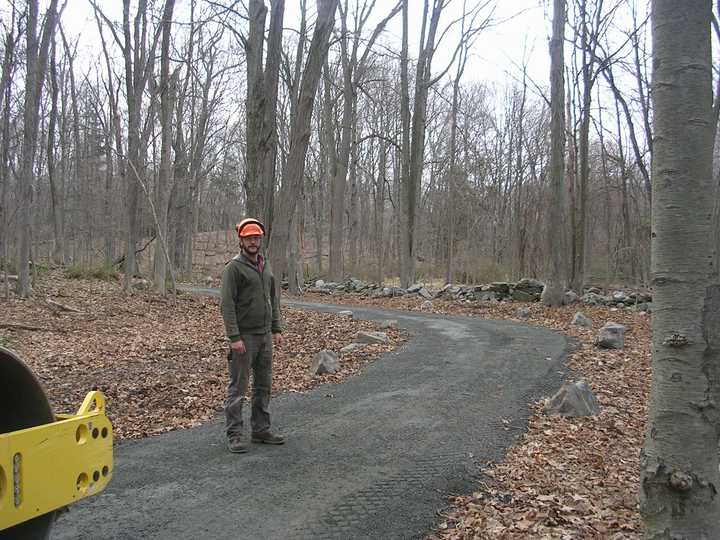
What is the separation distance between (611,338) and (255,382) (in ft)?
25.7

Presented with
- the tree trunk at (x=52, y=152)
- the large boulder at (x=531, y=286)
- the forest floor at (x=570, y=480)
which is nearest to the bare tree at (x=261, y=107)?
the forest floor at (x=570, y=480)

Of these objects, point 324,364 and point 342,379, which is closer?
point 342,379

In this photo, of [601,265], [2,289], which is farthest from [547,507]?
[601,265]

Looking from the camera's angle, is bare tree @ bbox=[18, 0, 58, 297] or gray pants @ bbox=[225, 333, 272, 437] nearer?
gray pants @ bbox=[225, 333, 272, 437]

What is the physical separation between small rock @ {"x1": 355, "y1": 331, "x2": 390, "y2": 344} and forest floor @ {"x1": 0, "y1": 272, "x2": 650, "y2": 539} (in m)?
0.23

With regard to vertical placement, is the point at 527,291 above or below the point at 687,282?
below

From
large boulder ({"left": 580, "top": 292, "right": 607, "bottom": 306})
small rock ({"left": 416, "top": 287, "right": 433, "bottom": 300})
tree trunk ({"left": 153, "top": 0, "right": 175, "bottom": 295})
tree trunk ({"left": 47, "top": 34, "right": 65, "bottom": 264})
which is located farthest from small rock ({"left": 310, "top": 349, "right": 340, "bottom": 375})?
tree trunk ({"left": 47, "top": 34, "right": 65, "bottom": 264})

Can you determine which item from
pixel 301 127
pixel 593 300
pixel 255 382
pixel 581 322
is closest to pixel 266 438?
pixel 255 382

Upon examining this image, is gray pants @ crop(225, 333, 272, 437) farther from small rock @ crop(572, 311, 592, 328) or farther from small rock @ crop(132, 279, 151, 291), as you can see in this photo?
small rock @ crop(132, 279, 151, 291)

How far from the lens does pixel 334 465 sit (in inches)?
189

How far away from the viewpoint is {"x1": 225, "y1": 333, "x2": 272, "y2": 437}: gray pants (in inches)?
206

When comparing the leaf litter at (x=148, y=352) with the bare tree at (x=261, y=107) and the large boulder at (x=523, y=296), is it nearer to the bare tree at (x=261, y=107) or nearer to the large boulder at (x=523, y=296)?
the bare tree at (x=261, y=107)

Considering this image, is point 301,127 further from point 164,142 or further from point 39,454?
point 39,454

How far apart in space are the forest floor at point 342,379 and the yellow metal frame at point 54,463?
7.31 ft
